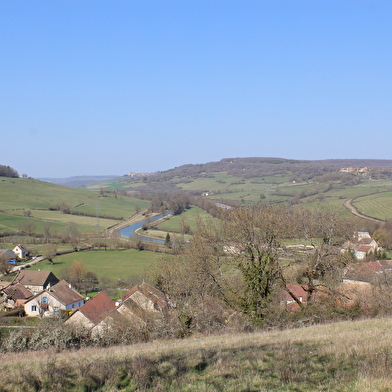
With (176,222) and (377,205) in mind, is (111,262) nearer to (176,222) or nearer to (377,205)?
(176,222)

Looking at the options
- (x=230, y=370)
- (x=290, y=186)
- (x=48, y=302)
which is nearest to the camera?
(x=230, y=370)

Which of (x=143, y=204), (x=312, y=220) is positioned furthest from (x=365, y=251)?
(x=143, y=204)

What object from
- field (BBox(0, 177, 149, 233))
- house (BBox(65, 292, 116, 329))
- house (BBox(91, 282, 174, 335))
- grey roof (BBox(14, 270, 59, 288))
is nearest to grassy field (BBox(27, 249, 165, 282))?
grey roof (BBox(14, 270, 59, 288))

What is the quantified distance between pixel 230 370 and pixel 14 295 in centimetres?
3854

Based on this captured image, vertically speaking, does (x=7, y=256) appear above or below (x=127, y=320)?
below

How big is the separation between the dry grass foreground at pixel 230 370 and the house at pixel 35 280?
39.3 metres

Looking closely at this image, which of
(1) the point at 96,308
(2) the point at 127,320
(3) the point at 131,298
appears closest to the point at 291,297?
(3) the point at 131,298

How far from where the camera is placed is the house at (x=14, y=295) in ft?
126

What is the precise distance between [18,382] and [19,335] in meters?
10.2

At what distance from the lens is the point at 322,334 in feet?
37.2

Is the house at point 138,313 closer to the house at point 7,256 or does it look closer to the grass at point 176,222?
the house at point 7,256

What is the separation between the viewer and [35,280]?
45906mm

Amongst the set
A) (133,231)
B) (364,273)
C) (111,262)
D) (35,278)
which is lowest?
(111,262)

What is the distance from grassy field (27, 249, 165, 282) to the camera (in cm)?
5144
